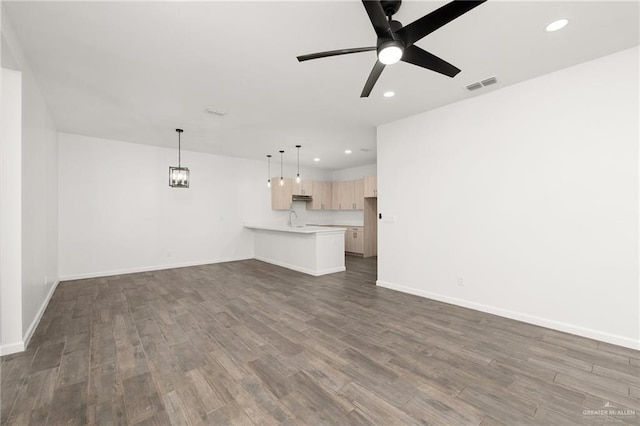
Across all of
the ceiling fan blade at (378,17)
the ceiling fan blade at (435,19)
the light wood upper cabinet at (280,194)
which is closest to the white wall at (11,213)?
the ceiling fan blade at (378,17)

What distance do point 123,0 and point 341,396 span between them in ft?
10.8

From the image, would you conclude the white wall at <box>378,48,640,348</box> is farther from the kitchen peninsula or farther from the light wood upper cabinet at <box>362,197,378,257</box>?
the light wood upper cabinet at <box>362,197,378,257</box>

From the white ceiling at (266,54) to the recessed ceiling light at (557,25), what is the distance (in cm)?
5

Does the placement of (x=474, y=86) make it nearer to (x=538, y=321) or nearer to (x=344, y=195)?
(x=538, y=321)

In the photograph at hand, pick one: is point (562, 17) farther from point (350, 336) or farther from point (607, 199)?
point (350, 336)

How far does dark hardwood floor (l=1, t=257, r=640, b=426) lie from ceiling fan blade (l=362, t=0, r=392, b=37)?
2518mm

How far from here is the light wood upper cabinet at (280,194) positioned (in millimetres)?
7859

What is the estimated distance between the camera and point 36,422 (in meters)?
1.65

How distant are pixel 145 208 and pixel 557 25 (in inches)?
284

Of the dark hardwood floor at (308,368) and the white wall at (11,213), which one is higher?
the white wall at (11,213)

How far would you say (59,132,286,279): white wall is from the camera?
5.25 m

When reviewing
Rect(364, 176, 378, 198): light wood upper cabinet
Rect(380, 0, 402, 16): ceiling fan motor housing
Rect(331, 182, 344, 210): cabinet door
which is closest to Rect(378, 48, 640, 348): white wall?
Rect(380, 0, 402, 16): ceiling fan motor housing

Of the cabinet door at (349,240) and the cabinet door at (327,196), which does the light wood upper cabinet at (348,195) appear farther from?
the cabinet door at (349,240)

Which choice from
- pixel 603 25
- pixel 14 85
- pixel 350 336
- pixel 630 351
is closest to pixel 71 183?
pixel 14 85
